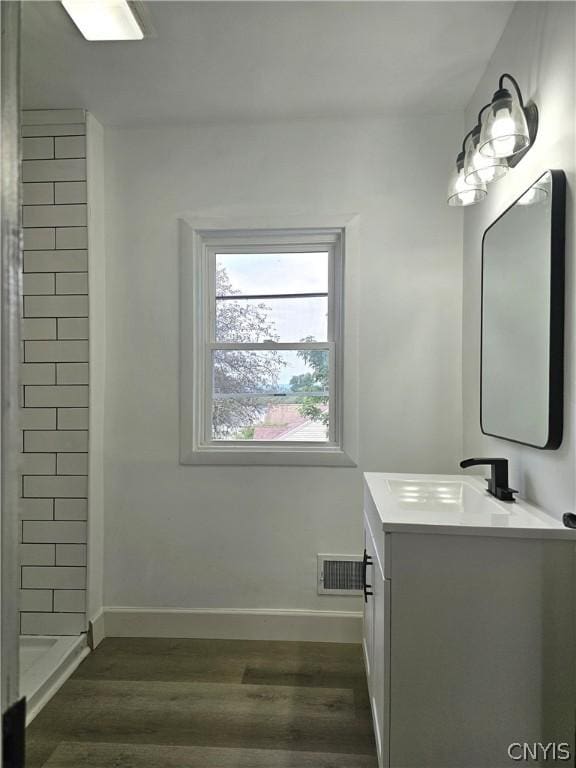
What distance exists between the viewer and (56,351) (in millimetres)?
2404

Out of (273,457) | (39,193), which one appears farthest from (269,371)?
(39,193)

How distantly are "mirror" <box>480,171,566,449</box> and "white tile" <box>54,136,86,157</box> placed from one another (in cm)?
189

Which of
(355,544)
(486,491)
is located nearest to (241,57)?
(486,491)

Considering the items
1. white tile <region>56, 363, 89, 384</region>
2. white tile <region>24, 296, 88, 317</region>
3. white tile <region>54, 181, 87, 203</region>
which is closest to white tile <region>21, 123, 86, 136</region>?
white tile <region>54, 181, 87, 203</region>

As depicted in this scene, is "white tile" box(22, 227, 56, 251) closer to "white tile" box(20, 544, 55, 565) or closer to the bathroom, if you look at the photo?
the bathroom

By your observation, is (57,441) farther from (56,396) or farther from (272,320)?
(272,320)

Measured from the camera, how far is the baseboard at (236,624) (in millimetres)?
2426

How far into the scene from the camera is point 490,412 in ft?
6.25

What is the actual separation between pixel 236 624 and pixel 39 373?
1.56 metres

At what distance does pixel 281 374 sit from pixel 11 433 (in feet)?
7.03

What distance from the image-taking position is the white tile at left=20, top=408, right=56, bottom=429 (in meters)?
2.40

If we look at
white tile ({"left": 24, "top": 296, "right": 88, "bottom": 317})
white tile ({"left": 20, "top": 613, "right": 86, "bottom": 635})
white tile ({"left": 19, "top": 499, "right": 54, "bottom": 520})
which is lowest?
white tile ({"left": 20, "top": 613, "right": 86, "bottom": 635})

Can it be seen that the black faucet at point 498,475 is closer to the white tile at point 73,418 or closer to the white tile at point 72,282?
the white tile at point 73,418

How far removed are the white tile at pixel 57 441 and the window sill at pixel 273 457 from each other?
0.48 meters
